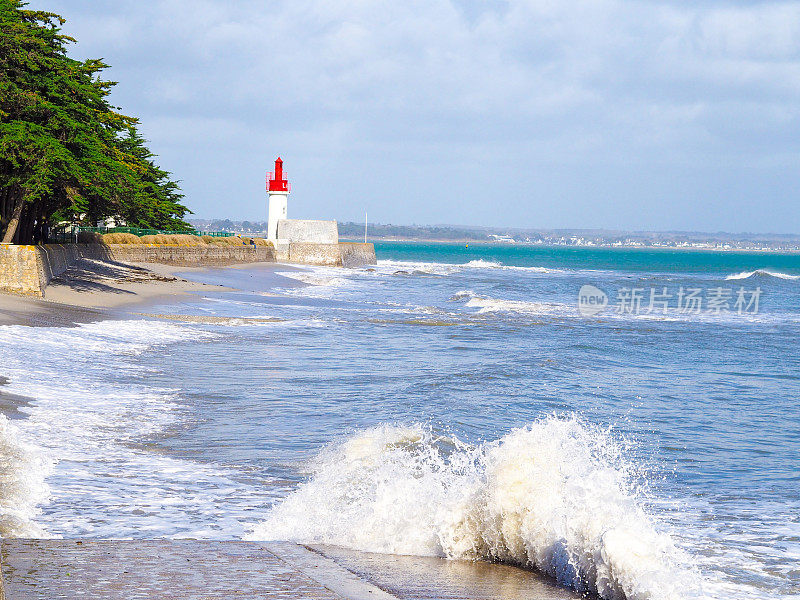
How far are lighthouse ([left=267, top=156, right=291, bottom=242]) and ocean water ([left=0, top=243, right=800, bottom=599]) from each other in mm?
43461

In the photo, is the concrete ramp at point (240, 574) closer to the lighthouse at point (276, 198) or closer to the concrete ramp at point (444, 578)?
the concrete ramp at point (444, 578)

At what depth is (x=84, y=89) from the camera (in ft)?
80.6

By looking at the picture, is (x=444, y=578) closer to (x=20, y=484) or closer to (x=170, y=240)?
(x=20, y=484)

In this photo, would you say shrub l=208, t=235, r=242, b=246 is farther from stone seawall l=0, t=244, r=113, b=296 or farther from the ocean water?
the ocean water

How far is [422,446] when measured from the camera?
8.84 metres

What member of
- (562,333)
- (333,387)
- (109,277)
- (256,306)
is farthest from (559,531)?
(109,277)

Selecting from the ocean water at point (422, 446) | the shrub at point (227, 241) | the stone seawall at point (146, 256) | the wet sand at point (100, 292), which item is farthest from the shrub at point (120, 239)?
the ocean water at point (422, 446)

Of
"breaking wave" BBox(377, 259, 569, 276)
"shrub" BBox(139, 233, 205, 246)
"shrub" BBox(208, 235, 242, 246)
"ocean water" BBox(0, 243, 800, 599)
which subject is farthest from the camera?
"breaking wave" BBox(377, 259, 569, 276)

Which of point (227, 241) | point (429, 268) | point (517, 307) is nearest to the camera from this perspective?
point (517, 307)

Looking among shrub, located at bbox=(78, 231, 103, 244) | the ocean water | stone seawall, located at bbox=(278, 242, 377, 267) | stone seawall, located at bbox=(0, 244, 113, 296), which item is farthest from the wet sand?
stone seawall, located at bbox=(278, 242, 377, 267)

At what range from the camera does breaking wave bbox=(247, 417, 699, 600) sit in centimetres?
473

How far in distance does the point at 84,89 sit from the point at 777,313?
88.2ft

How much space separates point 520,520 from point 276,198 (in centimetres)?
5998

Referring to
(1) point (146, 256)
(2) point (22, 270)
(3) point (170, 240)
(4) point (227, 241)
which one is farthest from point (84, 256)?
(4) point (227, 241)
